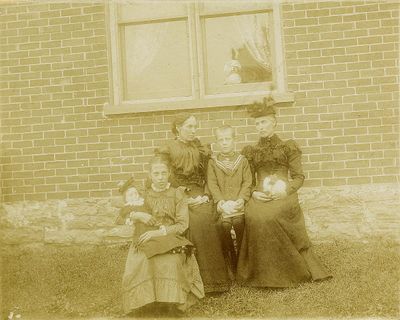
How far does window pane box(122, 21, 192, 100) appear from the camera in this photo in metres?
5.41

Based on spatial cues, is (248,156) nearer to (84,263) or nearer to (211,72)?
(211,72)

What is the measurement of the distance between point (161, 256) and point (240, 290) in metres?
0.76

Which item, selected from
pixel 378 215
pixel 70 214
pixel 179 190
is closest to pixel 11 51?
pixel 70 214

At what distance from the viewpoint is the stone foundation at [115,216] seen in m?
4.99

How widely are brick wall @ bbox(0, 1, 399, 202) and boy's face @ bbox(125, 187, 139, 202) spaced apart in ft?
4.13

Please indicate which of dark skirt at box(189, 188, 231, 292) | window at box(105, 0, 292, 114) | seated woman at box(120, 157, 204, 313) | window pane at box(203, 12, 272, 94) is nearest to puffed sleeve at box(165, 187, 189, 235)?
seated woman at box(120, 157, 204, 313)

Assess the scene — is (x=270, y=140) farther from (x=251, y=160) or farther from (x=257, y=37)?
(x=257, y=37)

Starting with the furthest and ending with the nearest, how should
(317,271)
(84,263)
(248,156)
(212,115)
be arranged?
1. (212,115)
2. (84,263)
3. (248,156)
4. (317,271)

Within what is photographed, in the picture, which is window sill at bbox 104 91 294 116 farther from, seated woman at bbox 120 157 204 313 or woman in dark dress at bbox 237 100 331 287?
seated woman at bbox 120 157 204 313

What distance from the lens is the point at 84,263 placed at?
482 centimetres

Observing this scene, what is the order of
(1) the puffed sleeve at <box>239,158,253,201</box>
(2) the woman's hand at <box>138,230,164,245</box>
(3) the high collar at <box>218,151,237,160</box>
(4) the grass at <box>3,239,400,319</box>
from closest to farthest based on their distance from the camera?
1. (4) the grass at <box>3,239,400,319</box>
2. (2) the woman's hand at <box>138,230,164,245</box>
3. (1) the puffed sleeve at <box>239,158,253,201</box>
4. (3) the high collar at <box>218,151,237,160</box>

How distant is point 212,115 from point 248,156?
3.39 ft

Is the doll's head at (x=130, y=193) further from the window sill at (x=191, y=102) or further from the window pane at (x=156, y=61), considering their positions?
the window pane at (x=156, y=61)

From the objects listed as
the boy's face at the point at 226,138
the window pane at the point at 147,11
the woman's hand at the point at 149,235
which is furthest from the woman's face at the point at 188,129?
the window pane at the point at 147,11
